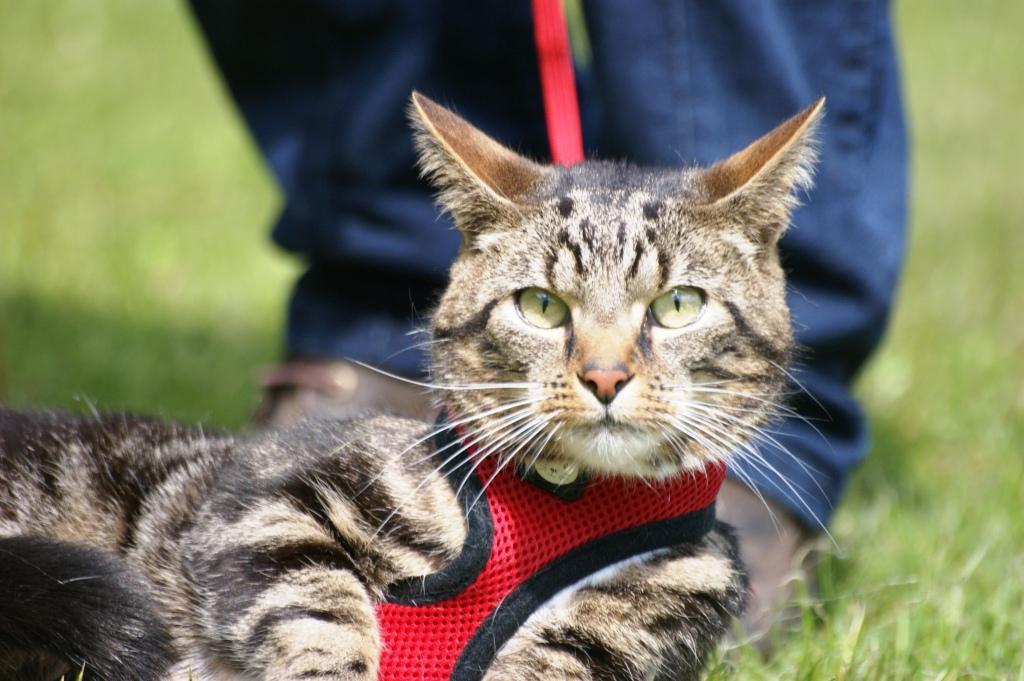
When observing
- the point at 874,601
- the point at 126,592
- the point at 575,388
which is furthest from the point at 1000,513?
the point at 126,592

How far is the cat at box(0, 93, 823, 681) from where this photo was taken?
62.4 inches

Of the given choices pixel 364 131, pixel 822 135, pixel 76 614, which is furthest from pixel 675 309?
pixel 364 131

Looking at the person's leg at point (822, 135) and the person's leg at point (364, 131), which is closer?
the person's leg at point (822, 135)

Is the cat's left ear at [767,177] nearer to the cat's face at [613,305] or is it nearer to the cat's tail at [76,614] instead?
the cat's face at [613,305]

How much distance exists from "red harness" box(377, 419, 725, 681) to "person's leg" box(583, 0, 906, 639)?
0.47 metres

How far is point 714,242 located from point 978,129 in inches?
222

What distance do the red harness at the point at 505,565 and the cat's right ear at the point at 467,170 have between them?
0.39 metres

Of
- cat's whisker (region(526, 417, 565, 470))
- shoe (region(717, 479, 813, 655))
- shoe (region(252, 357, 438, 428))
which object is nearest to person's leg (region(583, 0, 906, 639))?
shoe (region(717, 479, 813, 655))

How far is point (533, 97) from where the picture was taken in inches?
110

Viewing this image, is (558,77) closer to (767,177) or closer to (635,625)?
(767,177)

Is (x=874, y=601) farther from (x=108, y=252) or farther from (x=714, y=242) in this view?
(x=108, y=252)

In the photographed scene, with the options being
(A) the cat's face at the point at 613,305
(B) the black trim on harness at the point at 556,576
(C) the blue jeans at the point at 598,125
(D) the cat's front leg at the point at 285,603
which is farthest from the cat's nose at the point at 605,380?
(C) the blue jeans at the point at 598,125

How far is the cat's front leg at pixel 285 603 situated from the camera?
154 centimetres

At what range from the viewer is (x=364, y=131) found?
2.64 meters
